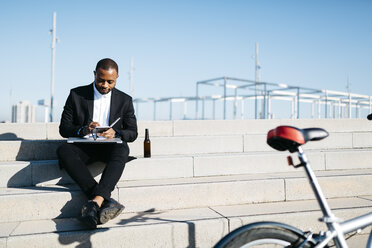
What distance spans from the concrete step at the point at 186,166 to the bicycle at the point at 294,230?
215 centimetres

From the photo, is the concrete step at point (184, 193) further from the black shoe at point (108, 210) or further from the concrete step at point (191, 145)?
the concrete step at point (191, 145)

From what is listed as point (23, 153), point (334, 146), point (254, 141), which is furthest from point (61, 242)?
point (334, 146)

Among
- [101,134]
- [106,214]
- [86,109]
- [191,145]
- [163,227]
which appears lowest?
[163,227]

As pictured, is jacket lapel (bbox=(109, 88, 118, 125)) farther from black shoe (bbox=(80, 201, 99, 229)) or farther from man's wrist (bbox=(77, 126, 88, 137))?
black shoe (bbox=(80, 201, 99, 229))

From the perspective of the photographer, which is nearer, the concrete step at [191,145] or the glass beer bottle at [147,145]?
the concrete step at [191,145]

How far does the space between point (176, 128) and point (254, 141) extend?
47.2 inches

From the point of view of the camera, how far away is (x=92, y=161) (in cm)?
306

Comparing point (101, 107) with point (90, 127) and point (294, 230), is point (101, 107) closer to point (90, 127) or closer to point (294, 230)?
point (90, 127)

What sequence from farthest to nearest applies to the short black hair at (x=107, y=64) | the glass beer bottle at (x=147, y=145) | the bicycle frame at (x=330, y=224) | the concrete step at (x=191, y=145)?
the glass beer bottle at (x=147, y=145)
the concrete step at (x=191, y=145)
the short black hair at (x=107, y=64)
the bicycle frame at (x=330, y=224)

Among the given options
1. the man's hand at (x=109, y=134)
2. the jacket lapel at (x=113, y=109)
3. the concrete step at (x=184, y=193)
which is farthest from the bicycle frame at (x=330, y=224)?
the jacket lapel at (x=113, y=109)

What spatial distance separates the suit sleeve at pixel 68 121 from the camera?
3.03 m

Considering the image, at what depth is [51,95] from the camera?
53.1ft

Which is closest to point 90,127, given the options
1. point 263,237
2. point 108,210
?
point 108,210

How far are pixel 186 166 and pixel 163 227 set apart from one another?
1.11 metres
